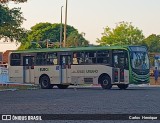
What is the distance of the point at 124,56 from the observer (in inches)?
1331

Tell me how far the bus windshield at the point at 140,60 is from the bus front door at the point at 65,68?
4.94 metres

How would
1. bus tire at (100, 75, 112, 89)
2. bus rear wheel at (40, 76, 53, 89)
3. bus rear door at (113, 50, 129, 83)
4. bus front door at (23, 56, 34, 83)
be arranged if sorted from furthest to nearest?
bus front door at (23, 56, 34, 83) < bus rear wheel at (40, 76, 53, 89) < bus tire at (100, 75, 112, 89) < bus rear door at (113, 50, 129, 83)

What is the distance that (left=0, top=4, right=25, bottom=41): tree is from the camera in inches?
1447

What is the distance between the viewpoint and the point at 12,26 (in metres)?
38.1

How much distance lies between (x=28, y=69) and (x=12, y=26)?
11.2ft

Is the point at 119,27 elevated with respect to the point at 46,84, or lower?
elevated

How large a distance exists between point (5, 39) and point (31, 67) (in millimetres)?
2992

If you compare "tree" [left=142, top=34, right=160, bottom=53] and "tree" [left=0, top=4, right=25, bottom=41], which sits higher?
"tree" [left=142, top=34, right=160, bottom=53]

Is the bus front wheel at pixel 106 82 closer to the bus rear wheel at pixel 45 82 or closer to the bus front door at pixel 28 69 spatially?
the bus rear wheel at pixel 45 82

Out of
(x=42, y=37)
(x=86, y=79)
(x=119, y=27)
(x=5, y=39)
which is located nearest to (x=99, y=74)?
(x=86, y=79)

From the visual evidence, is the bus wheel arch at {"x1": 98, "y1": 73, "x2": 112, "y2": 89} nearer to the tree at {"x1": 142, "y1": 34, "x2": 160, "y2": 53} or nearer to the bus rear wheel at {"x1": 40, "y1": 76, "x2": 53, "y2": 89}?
the bus rear wheel at {"x1": 40, "y1": 76, "x2": 53, "y2": 89}

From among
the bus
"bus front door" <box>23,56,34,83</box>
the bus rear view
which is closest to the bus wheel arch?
the bus

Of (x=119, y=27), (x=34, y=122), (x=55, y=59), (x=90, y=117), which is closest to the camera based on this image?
(x=34, y=122)

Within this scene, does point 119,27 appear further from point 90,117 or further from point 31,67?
point 90,117
